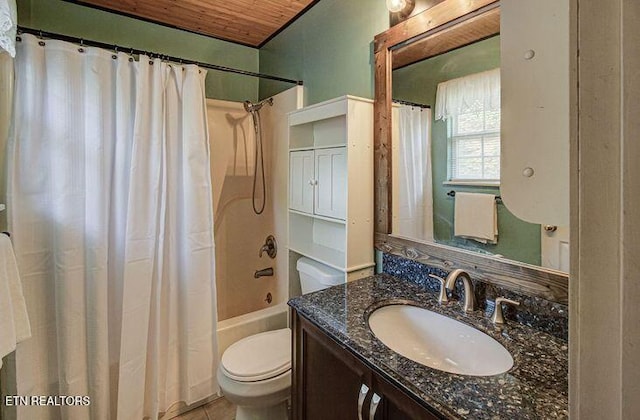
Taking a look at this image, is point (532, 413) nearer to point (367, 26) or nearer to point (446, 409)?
point (446, 409)

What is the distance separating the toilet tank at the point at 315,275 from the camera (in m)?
1.68

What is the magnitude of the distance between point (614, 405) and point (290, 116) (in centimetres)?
186

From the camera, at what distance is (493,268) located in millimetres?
Answer: 1114

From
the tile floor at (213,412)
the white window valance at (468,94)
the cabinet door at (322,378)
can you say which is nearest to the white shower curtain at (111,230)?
the tile floor at (213,412)

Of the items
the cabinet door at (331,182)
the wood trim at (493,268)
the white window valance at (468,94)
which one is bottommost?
the wood trim at (493,268)

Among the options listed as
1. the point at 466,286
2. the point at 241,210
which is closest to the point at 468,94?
the point at 466,286

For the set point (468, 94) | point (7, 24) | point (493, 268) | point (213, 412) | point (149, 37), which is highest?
point (149, 37)

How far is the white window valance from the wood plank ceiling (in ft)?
3.92

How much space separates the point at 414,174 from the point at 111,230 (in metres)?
1.59

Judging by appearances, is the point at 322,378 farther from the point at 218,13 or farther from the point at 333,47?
the point at 218,13

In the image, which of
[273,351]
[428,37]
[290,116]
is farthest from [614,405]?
[290,116]

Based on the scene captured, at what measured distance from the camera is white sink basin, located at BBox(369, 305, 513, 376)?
96cm

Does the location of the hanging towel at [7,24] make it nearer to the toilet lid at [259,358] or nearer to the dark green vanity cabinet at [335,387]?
the dark green vanity cabinet at [335,387]

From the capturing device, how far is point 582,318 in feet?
1.13
